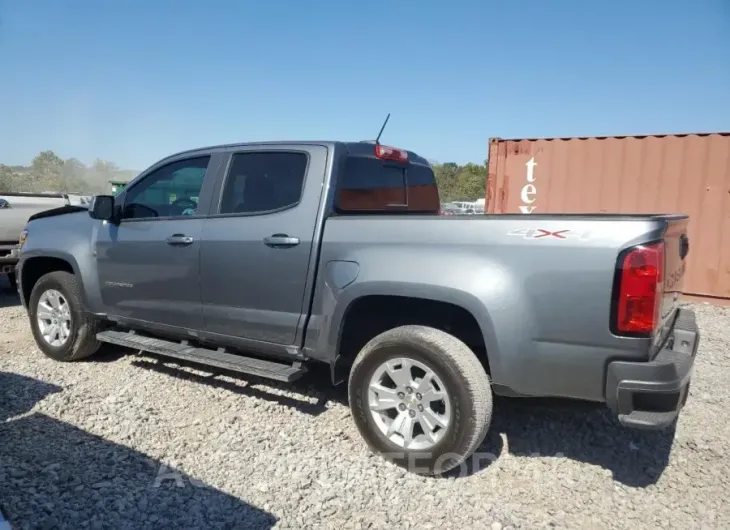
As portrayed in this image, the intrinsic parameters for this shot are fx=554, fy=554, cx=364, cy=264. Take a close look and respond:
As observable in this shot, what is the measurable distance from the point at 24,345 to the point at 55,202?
11.6ft

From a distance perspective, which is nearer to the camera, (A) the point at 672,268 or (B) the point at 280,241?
(A) the point at 672,268

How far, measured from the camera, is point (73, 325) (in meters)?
4.73

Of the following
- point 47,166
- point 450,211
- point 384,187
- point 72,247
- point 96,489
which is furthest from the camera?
point 47,166

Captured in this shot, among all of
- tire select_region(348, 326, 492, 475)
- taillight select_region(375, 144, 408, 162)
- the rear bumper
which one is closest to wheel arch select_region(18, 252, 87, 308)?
taillight select_region(375, 144, 408, 162)

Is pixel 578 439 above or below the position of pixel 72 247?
below

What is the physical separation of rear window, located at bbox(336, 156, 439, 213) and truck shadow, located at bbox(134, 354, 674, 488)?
1.48 metres

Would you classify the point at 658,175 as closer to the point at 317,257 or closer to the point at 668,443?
the point at 668,443

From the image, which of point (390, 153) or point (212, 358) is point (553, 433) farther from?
point (212, 358)

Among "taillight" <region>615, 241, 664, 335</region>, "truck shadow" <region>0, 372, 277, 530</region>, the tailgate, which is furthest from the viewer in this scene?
the tailgate

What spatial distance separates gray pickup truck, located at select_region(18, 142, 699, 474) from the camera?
258 cm

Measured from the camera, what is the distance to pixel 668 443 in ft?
11.5

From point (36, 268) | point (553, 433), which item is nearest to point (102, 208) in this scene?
point (36, 268)

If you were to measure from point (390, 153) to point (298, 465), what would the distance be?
2.22m

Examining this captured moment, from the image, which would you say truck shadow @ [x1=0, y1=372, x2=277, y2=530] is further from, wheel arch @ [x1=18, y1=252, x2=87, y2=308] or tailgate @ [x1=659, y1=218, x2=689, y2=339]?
tailgate @ [x1=659, y1=218, x2=689, y2=339]
